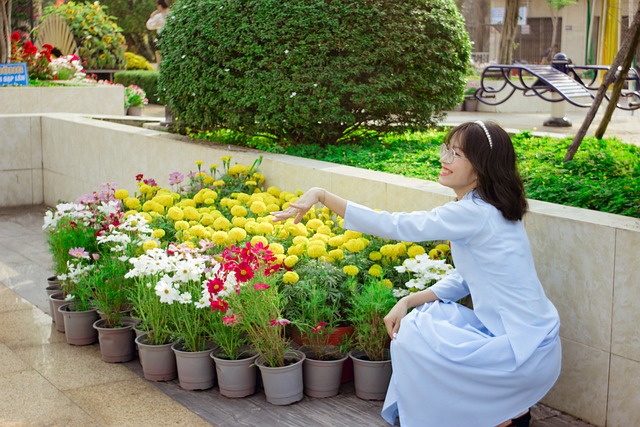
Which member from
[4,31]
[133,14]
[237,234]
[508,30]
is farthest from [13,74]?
[133,14]

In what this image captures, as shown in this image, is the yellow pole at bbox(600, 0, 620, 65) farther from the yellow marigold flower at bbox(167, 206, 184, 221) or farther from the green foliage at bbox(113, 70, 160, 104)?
the yellow marigold flower at bbox(167, 206, 184, 221)

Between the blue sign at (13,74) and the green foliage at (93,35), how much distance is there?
6.18 m

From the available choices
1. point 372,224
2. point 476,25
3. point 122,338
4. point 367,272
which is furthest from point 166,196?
point 476,25

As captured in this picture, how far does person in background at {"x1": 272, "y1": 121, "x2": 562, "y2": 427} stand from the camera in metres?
3.55

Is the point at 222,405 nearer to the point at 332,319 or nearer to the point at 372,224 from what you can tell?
the point at 332,319

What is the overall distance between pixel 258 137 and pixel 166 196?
78.0 inches

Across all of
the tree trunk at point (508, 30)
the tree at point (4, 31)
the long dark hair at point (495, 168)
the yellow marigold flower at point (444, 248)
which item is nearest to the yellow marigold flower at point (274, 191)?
the yellow marigold flower at point (444, 248)

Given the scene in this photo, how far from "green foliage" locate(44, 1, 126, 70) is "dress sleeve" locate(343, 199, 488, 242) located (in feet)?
55.3

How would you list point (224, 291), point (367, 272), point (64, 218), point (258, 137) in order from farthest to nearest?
point (258, 137) → point (64, 218) → point (367, 272) → point (224, 291)

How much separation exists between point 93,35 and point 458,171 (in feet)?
60.0

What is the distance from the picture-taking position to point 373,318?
164 inches

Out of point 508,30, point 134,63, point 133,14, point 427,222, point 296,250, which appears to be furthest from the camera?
point 133,14

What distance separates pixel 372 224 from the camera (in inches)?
146

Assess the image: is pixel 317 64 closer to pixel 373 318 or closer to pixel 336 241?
pixel 336 241
